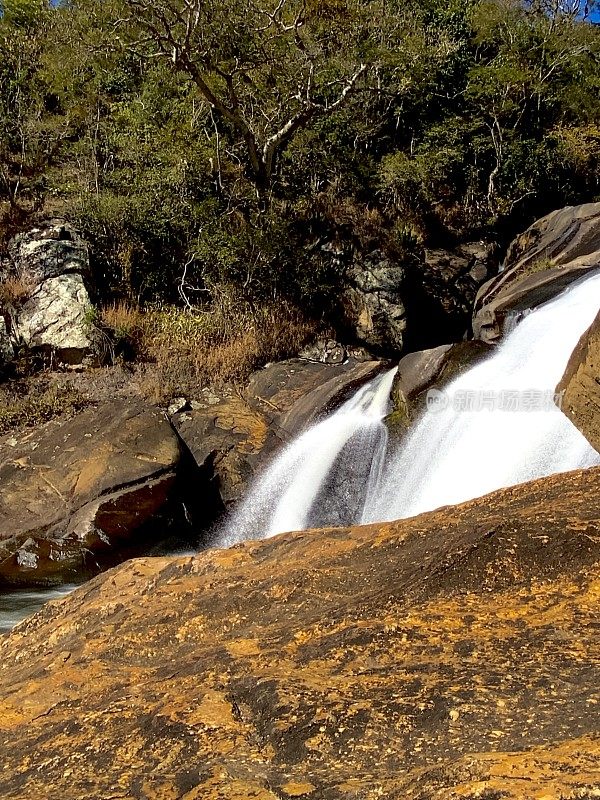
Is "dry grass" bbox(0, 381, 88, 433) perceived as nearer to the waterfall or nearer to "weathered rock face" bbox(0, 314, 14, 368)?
"weathered rock face" bbox(0, 314, 14, 368)

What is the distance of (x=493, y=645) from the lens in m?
2.18

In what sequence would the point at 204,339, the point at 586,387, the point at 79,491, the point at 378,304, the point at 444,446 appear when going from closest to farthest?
1. the point at 586,387
2. the point at 444,446
3. the point at 79,491
4. the point at 204,339
5. the point at 378,304

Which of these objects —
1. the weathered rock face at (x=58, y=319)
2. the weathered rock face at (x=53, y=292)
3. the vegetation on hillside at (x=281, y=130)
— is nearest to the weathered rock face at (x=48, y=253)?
the weathered rock face at (x=53, y=292)

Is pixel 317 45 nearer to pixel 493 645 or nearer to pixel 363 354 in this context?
pixel 363 354

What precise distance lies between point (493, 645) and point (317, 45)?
14800 mm

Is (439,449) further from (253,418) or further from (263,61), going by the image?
(263,61)

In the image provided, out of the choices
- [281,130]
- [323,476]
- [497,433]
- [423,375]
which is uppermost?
[281,130]

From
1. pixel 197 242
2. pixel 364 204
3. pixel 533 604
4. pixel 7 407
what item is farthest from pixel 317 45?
pixel 533 604

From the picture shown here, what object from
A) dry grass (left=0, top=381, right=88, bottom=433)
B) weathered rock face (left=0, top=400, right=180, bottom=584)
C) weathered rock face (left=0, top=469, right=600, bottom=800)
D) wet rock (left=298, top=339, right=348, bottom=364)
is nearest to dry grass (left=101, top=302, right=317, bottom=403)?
wet rock (left=298, top=339, right=348, bottom=364)

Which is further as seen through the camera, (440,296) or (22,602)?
(440,296)

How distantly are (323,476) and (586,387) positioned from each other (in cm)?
560

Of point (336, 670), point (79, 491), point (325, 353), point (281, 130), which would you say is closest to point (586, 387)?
point (336, 670)

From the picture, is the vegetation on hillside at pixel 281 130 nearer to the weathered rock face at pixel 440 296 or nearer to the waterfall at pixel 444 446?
the weathered rock face at pixel 440 296

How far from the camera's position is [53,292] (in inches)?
474
